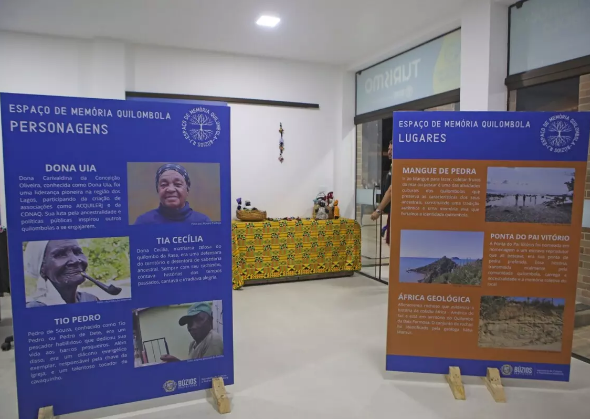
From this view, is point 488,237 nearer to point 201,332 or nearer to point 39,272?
point 201,332

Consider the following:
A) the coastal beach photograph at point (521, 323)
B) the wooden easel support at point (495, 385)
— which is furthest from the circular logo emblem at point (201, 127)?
the wooden easel support at point (495, 385)

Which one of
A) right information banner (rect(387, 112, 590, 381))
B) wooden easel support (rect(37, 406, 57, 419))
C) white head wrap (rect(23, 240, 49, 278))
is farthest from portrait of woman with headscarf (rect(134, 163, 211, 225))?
right information banner (rect(387, 112, 590, 381))

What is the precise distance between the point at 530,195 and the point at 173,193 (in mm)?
2281

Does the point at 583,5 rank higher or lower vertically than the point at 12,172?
higher

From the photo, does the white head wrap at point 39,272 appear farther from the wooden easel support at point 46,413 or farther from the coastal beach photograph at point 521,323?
the coastal beach photograph at point 521,323

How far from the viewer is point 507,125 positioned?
8.91ft

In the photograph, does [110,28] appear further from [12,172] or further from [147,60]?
[12,172]

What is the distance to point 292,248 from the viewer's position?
5.52 meters

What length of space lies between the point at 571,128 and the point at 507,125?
1.28 feet

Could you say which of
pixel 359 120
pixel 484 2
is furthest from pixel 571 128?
pixel 359 120

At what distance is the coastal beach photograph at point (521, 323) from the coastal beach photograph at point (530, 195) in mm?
550

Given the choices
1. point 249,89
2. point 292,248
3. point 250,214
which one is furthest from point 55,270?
point 249,89

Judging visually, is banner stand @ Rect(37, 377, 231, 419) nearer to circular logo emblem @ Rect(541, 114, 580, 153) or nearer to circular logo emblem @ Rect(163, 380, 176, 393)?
circular logo emblem @ Rect(163, 380, 176, 393)

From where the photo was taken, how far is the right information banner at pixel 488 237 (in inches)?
107
